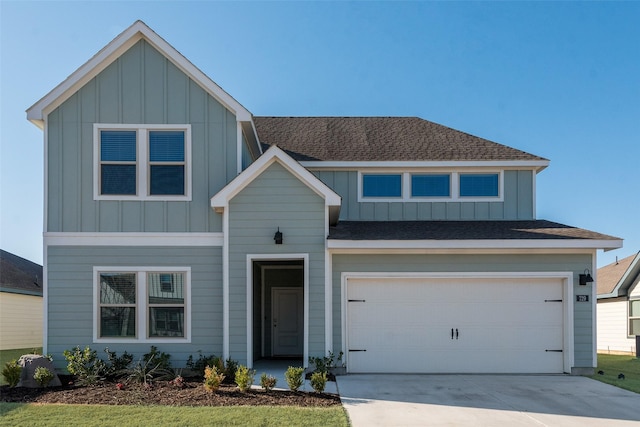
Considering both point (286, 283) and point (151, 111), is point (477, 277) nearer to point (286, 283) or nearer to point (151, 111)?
point (286, 283)

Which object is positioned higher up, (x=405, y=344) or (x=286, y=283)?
(x=286, y=283)

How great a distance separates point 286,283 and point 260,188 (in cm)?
460

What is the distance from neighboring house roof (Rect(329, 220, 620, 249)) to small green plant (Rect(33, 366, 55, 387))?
239 inches

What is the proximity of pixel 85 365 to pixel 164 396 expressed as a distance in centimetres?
272

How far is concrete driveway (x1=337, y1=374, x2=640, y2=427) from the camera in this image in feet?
26.7

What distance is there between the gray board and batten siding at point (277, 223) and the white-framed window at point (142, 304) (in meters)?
1.26

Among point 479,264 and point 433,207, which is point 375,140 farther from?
point 479,264

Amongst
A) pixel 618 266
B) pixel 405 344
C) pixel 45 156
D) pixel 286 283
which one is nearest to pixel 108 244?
pixel 45 156

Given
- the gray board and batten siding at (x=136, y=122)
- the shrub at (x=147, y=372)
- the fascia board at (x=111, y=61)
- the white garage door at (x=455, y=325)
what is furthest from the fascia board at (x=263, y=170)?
the shrub at (x=147, y=372)

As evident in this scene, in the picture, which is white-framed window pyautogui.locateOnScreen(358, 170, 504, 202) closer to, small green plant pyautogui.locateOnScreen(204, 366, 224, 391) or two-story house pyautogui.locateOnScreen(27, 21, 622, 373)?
two-story house pyautogui.locateOnScreen(27, 21, 622, 373)

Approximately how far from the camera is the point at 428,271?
40.1 feet

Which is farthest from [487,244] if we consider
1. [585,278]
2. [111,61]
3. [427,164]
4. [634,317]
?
[634,317]

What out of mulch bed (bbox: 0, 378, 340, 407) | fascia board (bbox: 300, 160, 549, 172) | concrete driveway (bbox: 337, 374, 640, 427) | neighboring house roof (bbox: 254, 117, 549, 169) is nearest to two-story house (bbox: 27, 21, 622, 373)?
concrete driveway (bbox: 337, 374, 640, 427)

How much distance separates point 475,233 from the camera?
12516 millimetres
